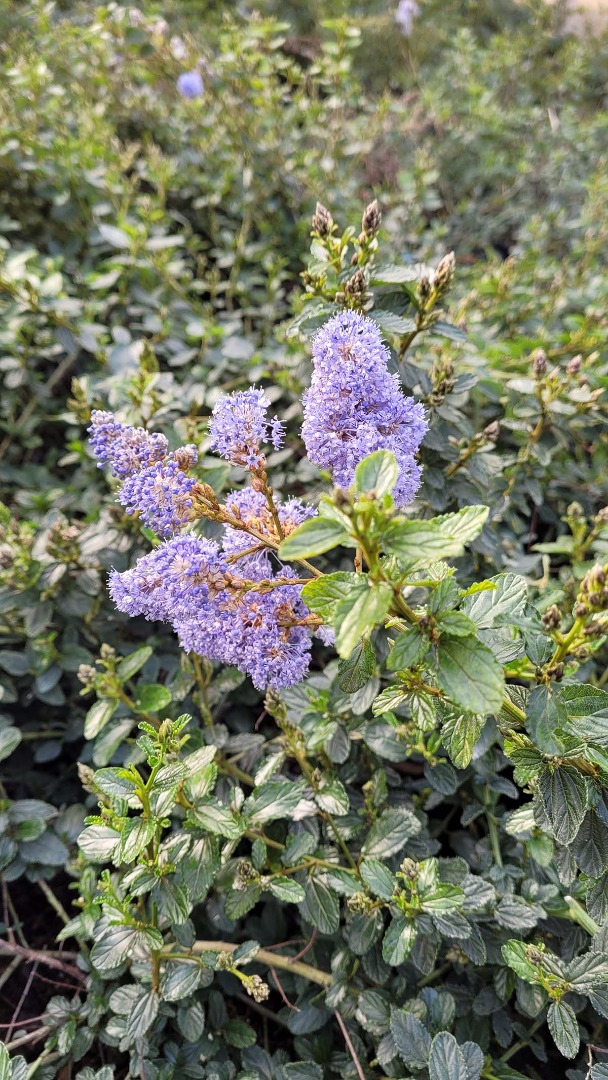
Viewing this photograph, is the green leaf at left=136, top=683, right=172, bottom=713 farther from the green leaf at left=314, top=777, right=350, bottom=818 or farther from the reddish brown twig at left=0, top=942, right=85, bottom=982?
the reddish brown twig at left=0, top=942, right=85, bottom=982

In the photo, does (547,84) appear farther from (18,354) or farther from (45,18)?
(18,354)

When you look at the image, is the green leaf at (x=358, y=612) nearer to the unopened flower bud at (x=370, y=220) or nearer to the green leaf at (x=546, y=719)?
the green leaf at (x=546, y=719)

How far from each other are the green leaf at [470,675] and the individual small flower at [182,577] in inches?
14.7

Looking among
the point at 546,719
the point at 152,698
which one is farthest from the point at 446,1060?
the point at 152,698

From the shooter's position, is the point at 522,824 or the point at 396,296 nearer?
the point at 522,824

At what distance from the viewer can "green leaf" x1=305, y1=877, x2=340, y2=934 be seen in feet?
4.57

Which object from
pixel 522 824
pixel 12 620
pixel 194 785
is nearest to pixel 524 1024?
pixel 522 824

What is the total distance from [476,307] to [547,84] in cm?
325

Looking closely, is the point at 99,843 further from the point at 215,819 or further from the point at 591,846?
the point at 591,846

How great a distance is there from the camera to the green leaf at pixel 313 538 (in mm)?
850

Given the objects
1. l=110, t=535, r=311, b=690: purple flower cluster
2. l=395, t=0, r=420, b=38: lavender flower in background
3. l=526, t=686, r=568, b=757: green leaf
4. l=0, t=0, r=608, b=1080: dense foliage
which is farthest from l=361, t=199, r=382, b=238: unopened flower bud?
l=395, t=0, r=420, b=38: lavender flower in background

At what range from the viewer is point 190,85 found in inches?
126

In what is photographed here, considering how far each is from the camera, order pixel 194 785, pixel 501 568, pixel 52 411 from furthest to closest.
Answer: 1. pixel 52 411
2. pixel 501 568
3. pixel 194 785

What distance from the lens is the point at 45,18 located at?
10.5 feet
